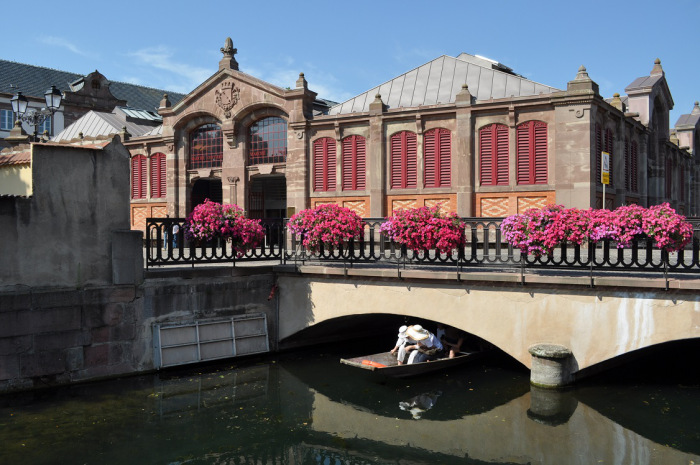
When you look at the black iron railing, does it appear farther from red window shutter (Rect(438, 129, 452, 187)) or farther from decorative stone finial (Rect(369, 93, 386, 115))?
decorative stone finial (Rect(369, 93, 386, 115))

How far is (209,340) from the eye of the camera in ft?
48.1

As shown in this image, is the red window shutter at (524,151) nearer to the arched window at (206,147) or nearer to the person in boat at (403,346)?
the person in boat at (403,346)

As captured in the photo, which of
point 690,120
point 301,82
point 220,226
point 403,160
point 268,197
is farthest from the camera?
point 690,120

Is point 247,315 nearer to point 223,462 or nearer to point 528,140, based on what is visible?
point 223,462

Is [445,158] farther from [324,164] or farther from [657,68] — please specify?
[657,68]

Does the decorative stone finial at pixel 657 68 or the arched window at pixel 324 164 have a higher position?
the decorative stone finial at pixel 657 68

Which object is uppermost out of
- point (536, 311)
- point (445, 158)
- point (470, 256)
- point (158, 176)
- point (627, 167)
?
point (158, 176)

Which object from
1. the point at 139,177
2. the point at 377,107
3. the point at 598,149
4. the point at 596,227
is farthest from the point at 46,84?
the point at 596,227

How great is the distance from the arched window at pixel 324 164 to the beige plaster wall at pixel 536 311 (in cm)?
1039

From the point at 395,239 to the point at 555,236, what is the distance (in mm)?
3442

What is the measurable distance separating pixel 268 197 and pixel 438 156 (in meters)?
10.4

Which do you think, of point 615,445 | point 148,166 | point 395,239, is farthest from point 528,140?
point 148,166

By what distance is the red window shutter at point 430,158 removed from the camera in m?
22.6

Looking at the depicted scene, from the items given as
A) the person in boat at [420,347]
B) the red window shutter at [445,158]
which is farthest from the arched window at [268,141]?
the person in boat at [420,347]
